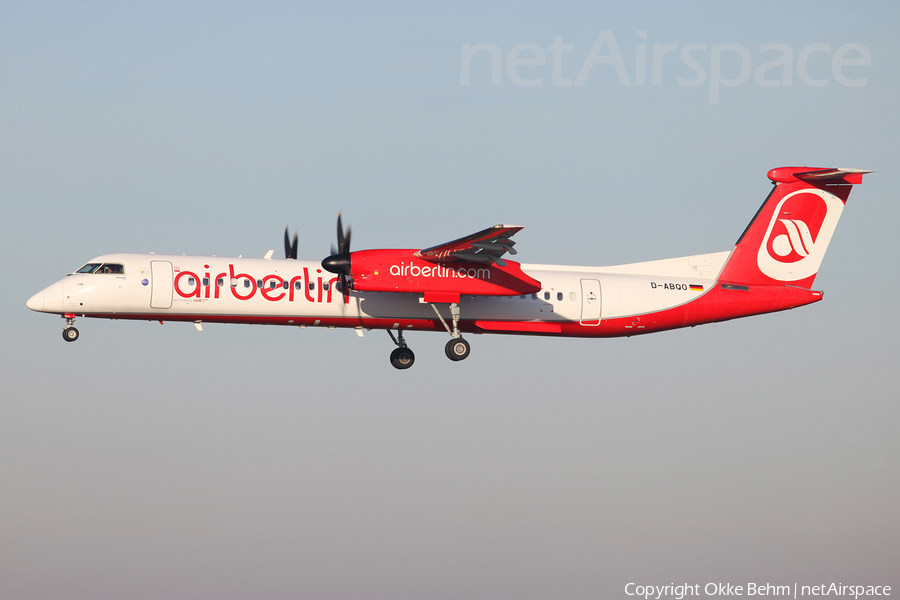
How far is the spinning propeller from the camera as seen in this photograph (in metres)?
26.2

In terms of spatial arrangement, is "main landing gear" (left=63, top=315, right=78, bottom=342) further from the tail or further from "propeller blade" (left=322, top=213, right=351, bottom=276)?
the tail

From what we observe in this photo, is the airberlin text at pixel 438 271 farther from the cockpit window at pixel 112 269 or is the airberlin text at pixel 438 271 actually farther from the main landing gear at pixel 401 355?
the cockpit window at pixel 112 269

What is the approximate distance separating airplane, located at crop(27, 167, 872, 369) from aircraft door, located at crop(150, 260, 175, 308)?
0.09 ft

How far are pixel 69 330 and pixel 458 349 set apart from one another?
10.4m

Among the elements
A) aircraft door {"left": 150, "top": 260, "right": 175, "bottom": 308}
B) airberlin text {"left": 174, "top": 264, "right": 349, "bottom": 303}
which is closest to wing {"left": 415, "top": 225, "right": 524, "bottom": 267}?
airberlin text {"left": 174, "top": 264, "right": 349, "bottom": 303}

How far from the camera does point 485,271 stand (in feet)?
89.9

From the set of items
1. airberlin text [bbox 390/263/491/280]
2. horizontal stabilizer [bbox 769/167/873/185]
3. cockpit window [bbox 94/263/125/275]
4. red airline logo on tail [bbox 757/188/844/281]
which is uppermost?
horizontal stabilizer [bbox 769/167/873/185]

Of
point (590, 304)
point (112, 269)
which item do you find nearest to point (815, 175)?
point (590, 304)

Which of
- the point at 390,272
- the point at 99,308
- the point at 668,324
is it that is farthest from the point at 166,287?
the point at 668,324

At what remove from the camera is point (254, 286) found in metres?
26.3

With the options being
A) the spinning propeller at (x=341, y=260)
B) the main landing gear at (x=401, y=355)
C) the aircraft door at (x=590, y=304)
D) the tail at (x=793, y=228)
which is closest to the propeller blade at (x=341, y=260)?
the spinning propeller at (x=341, y=260)

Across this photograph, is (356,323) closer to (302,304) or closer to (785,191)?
(302,304)

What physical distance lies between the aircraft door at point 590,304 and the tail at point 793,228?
4.58m

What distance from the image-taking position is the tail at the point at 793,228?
1203 inches
